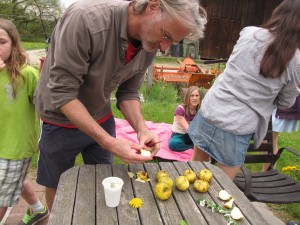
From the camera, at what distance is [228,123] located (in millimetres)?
2266

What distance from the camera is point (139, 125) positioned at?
6.37ft

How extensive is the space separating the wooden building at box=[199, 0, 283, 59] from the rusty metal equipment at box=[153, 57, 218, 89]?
15.2 feet

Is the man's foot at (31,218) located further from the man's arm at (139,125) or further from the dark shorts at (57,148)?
the man's arm at (139,125)

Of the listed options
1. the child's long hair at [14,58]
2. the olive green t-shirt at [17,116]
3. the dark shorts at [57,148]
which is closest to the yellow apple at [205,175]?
the dark shorts at [57,148]

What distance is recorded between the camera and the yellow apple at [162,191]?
153 cm

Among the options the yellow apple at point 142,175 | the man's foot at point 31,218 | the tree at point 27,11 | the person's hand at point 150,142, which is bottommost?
the tree at point 27,11

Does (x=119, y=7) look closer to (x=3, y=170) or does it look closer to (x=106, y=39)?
(x=106, y=39)

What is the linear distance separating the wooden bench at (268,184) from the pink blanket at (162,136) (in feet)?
3.52

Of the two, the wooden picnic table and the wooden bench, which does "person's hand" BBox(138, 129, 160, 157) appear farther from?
the wooden bench

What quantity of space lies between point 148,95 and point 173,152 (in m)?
2.56

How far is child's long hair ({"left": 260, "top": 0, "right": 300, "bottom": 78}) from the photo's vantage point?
2049 mm

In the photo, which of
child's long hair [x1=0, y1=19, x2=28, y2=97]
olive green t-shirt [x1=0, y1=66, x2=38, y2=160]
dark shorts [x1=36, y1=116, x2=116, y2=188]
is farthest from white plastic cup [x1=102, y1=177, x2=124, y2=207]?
child's long hair [x1=0, y1=19, x2=28, y2=97]

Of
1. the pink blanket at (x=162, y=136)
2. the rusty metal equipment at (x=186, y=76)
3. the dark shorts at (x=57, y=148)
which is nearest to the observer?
the dark shorts at (x=57, y=148)

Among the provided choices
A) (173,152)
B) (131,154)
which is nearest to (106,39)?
(131,154)
